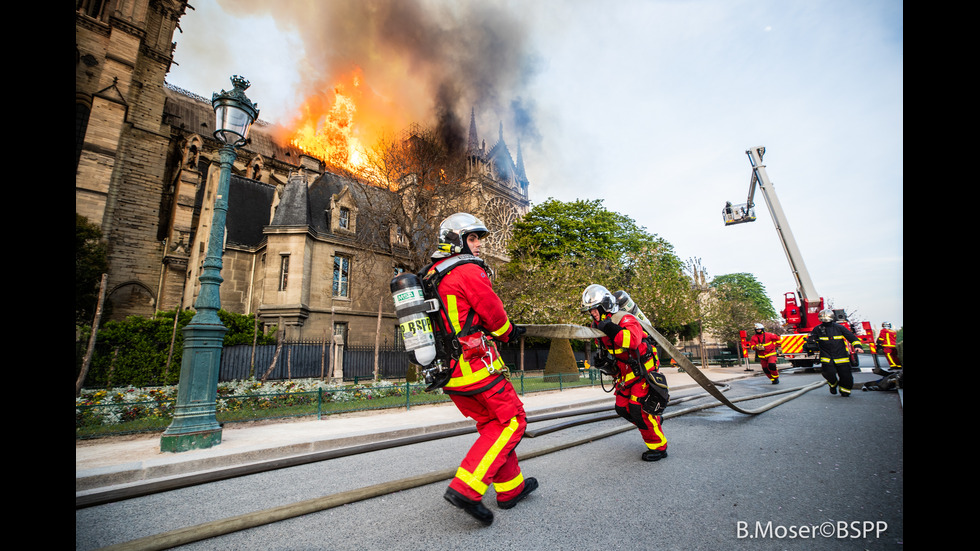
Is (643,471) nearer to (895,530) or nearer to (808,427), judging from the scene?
(895,530)

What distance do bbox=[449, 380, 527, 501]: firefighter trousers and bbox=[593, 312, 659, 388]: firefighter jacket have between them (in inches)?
79.9

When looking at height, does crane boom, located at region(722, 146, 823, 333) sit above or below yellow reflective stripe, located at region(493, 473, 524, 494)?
above

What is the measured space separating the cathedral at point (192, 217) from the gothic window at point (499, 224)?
3002 mm

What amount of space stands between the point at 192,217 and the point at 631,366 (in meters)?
32.0

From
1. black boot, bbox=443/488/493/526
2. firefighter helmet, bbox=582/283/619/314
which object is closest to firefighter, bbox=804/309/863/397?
firefighter helmet, bbox=582/283/619/314

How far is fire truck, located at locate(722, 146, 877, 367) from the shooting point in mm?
15469

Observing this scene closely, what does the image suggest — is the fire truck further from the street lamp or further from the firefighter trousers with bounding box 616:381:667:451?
the street lamp

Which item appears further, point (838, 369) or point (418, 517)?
point (838, 369)

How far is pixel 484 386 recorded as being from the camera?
3.19m

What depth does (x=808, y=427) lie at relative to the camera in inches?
245

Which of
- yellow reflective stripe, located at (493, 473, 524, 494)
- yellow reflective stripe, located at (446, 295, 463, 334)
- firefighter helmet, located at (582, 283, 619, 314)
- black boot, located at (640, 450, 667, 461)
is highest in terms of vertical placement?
firefighter helmet, located at (582, 283, 619, 314)

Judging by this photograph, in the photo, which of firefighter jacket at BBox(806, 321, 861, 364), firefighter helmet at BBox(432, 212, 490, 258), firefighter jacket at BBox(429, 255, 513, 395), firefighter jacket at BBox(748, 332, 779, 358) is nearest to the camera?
firefighter jacket at BBox(429, 255, 513, 395)

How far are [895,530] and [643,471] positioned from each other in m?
1.93
